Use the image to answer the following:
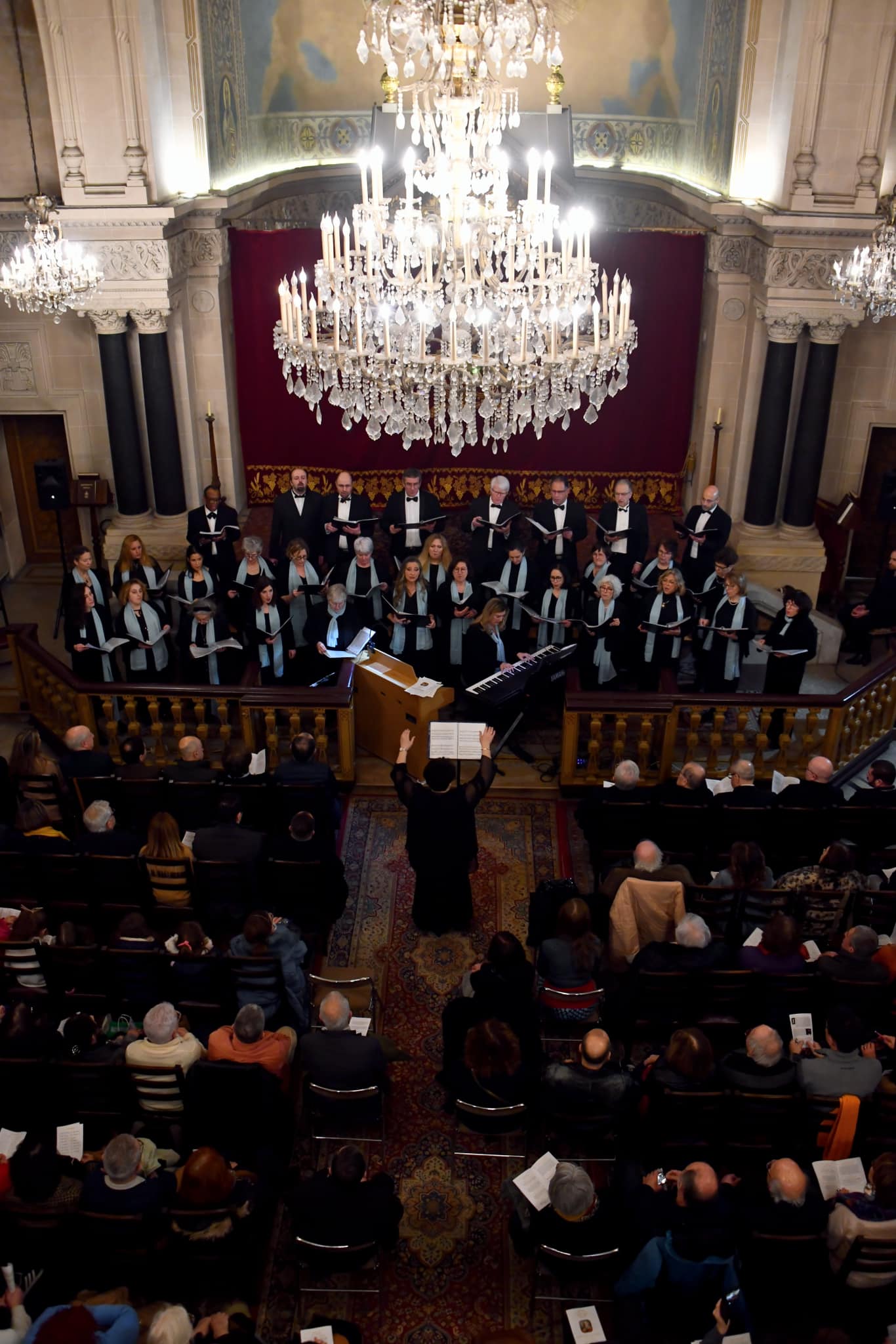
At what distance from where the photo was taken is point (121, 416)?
11.9 metres

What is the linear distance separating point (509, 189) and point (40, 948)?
29.9ft

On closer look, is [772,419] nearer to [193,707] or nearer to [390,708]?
[390,708]

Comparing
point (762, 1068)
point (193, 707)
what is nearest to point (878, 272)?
point (762, 1068)

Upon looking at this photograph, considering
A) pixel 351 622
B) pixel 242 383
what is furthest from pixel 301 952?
pixel 242 383

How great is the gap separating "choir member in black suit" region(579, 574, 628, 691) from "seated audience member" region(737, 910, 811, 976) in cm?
390

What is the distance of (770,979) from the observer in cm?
645

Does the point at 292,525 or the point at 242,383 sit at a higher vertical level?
the point at 242,383

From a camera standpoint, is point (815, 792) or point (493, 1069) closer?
point (493, 1069)

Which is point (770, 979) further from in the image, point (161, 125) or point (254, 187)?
point (254, 187)

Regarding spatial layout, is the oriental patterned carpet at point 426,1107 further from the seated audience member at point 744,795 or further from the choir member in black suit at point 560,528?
the choir member in black suit at point 560,528

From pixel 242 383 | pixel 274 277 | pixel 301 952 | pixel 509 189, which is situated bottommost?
pixel 301 952

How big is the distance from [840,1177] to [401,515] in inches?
280

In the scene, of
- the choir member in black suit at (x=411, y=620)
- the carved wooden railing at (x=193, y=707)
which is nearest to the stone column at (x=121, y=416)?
the carved wooden railing at (x=193, y=707)

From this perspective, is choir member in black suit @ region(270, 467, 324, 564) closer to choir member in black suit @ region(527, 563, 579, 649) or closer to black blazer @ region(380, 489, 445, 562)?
black blazer @ region(380, 489, 445, 562)
